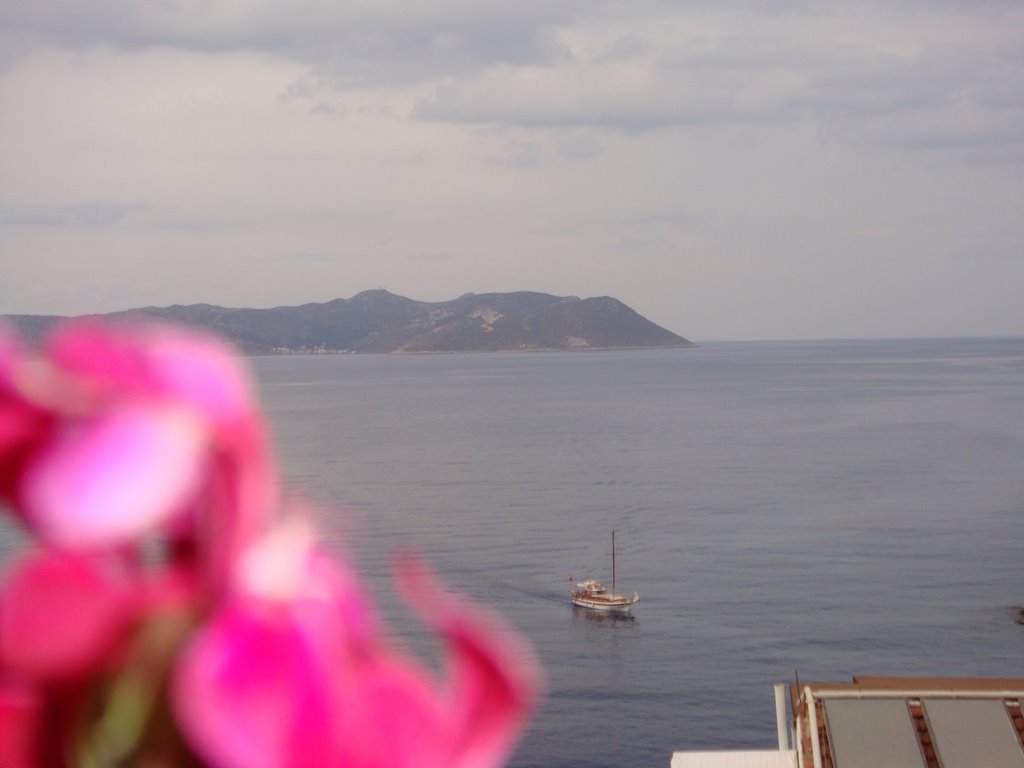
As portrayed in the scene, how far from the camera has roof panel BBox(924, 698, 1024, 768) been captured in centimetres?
1187

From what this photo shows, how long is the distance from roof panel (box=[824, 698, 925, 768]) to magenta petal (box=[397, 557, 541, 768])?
1214 cm

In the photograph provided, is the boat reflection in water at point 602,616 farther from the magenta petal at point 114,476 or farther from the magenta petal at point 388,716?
the magenta petal at point 114,476

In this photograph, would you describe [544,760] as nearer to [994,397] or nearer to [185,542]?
[185,542]

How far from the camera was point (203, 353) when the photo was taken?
616 mm

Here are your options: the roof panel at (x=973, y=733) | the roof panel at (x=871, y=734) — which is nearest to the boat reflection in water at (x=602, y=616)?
the roof panel at (x=973, y=733)

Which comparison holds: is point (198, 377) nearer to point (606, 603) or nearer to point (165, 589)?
point (165, 589)

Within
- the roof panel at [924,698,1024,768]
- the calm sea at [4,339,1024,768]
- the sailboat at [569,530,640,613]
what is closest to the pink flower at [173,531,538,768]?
the calm sea at [4,339,1024,768]

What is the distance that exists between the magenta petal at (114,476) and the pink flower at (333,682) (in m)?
0.07

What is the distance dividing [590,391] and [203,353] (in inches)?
6553

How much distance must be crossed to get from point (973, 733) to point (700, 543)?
1912 inches

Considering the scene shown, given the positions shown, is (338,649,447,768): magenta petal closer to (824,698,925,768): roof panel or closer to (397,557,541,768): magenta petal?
(397,557,541,768): magenta petal

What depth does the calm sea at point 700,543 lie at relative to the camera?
40281mm

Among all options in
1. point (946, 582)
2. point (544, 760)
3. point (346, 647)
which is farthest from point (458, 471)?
point (346, 647)

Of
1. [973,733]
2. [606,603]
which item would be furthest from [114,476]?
[606,603]
